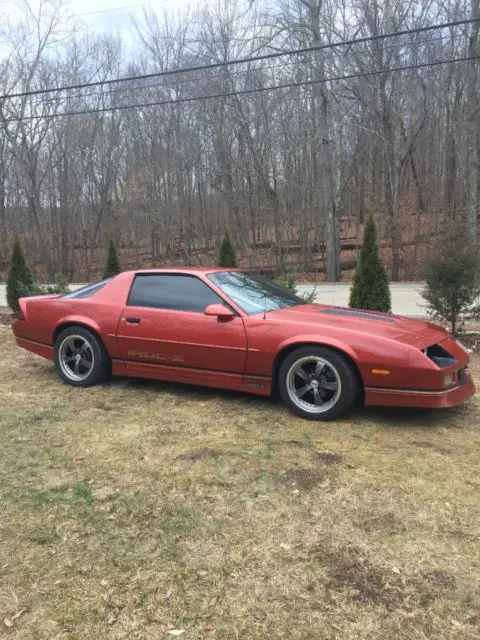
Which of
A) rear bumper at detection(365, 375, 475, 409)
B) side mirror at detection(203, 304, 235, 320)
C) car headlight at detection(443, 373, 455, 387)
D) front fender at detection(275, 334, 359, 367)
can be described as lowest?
rear bumper at detection(365, 375, 475, 409)

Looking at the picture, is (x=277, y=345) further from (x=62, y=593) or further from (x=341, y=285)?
(x=341, y=285)

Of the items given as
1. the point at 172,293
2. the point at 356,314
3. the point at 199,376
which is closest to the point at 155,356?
the point at 199,376

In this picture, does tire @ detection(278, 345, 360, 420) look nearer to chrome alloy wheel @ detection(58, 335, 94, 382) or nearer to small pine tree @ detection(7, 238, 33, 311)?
chrome alloy wheel @ detection(58, 335, 94, 382)

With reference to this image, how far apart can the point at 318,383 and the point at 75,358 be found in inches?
108

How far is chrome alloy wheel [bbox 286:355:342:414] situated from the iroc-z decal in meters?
1.13

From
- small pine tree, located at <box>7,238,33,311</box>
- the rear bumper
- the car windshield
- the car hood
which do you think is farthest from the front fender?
small pine tree, located at <box>7,238,33,311</box>

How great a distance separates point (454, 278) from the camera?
7.33 m

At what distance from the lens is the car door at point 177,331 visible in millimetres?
4805

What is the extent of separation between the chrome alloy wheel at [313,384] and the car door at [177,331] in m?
0.50

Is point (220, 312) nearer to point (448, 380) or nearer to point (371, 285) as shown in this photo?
point (448, 380)

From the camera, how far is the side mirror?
4770 mm

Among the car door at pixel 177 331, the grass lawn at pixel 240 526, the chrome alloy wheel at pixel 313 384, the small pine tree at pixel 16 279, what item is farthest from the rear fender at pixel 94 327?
the small pine tree at pixel 16 279

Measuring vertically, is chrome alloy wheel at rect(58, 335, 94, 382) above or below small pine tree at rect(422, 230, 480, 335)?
below

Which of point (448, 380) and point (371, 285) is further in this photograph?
point (371, 285)
